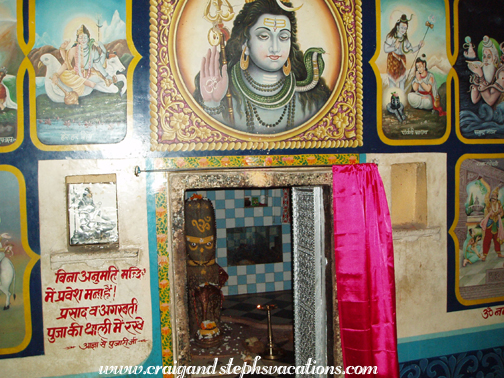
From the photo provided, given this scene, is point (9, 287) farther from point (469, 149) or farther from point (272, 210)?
point (272, 210)

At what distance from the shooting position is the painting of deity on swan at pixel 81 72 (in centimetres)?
328

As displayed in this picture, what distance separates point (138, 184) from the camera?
343 centimetres

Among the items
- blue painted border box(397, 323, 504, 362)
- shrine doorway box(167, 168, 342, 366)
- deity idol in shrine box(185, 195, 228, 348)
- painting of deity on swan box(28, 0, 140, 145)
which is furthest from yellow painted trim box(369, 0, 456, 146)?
deity idol in shrine box(185, 195, 228, 348)

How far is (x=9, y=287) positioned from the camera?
3256 mm

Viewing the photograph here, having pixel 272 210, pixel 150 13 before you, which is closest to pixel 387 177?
pixel 150 13

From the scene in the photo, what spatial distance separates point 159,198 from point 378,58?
263 centimetres

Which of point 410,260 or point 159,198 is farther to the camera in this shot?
point 410,260

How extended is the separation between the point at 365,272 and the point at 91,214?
266 centimetres

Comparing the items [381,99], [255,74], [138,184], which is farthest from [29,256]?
[381,99]

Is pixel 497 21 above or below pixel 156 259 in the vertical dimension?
above

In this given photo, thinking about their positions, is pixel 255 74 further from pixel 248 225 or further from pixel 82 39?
pixel 248 225

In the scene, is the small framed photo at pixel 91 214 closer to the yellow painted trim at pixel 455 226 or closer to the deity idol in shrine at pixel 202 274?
the deity idol in shrine at pixel 202 274

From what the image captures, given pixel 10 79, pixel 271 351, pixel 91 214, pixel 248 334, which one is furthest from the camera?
pixel 248 334

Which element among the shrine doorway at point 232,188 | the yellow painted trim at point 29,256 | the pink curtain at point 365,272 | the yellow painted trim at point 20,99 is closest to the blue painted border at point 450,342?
the pink curtain at point 365,272
